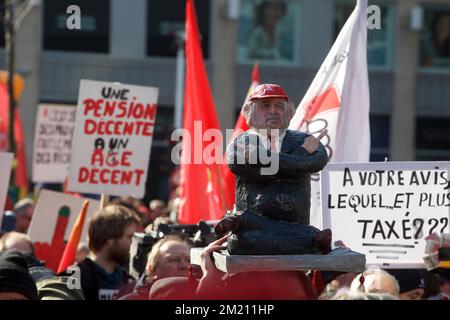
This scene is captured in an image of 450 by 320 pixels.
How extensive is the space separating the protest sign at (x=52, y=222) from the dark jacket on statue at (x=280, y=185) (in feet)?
15.3

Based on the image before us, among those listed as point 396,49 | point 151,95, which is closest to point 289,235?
point 151,95

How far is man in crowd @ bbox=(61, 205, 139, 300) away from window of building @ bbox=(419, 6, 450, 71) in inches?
803

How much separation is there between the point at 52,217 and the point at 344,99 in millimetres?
2955

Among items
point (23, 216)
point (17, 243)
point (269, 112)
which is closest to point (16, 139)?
point (23, 216)

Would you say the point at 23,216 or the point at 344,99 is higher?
the point at 344,99

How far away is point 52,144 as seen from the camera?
1315 cm

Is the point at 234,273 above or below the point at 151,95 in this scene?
below

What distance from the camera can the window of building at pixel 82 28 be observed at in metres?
23.9

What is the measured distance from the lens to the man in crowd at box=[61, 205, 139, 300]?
6352 millimetres

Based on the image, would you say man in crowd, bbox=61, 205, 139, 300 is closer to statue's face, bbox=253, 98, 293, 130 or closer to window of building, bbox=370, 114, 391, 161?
statue's face, bbox=253, 98, 293, 130

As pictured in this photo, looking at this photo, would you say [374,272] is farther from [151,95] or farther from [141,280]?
[151,95]

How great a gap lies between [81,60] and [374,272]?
62.7 ft

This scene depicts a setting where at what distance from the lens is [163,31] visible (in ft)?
80.7

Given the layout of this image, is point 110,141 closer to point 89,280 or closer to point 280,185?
point 89,280
